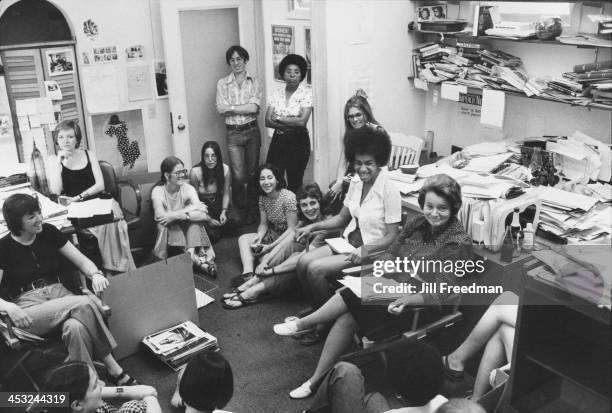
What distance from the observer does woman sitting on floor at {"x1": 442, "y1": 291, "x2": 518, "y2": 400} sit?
9.13 ft

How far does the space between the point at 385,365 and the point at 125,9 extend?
3.72 metres

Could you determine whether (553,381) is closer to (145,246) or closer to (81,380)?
(81,380)

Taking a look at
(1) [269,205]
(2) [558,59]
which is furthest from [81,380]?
(2) [558,59]

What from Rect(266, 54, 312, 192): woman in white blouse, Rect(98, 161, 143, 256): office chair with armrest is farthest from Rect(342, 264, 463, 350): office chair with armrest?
Rect(98, 161, 143, 256): office chair with armrest

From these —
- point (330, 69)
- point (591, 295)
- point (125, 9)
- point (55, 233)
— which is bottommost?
point (55, 233)

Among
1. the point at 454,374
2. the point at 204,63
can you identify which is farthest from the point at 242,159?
the point at 454,374

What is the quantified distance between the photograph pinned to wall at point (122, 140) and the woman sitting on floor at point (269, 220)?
149 cm

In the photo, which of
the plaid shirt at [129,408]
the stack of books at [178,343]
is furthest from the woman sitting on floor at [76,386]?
the stack of books at [178,343]

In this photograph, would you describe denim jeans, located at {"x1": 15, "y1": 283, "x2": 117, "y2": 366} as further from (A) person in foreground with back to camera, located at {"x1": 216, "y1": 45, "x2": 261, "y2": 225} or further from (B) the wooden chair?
(B) the wooden chair

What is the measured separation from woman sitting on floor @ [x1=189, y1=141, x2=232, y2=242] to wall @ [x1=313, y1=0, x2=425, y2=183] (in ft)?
2.75

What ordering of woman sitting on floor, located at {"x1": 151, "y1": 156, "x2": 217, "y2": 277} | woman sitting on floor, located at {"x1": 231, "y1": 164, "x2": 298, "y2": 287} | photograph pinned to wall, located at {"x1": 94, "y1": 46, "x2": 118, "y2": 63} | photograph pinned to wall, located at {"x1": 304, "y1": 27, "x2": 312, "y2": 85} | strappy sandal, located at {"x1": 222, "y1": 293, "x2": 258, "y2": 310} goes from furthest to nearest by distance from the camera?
photograph pinned to wall, located at {"x1": 304, "y1": 27, "x2": 312, "y2": 85} → photograph pinned to wall, located at {"x1": 94, "y1": 46, "x2": 118, "y2": 63} → woman sitting on floor, located at {"x1": 151, "y1": 156, "x2": 217, "y2": 277} → woman sitting on floor, located at {"x1": 231, "y1": 164, "x2": 298, "y2": 287} → strappy sandal, located at {"x1": 222, "y1": 293, "x2": 258, "y2": 310}

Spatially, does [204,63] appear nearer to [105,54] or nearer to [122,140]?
[105,54]

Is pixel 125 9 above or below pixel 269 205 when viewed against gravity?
above

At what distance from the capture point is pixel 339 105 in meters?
5.07
